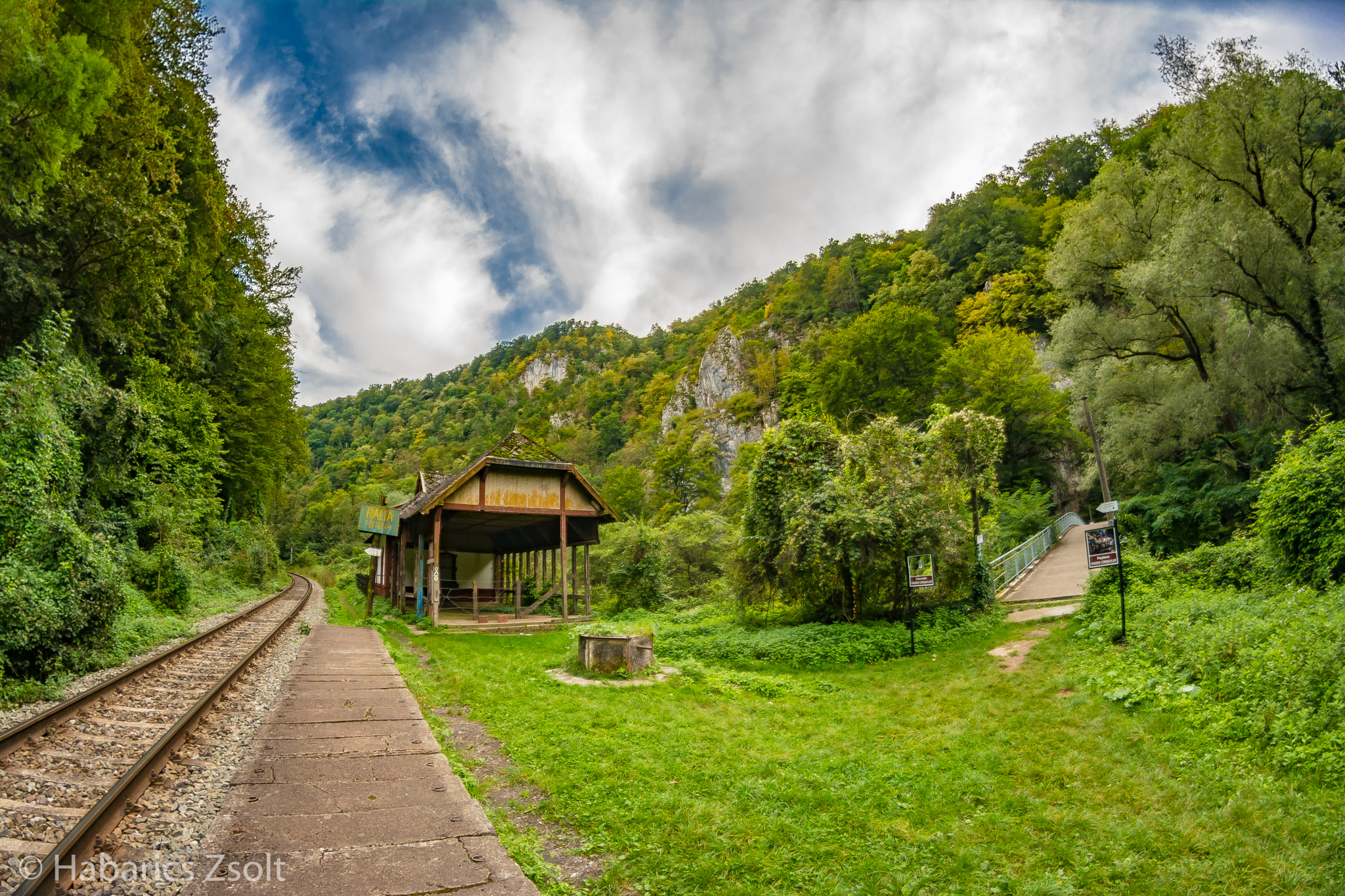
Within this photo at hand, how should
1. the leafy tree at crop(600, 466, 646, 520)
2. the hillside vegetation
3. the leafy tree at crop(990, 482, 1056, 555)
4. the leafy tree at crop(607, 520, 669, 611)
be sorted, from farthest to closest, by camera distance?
the leafy tree at crop(600, 466, 646, 520)
the leafy tree at crop(990, 482, 1056, 555)
the leafy tree at crop(607, 520, 669, 611)
the hillside vegetation

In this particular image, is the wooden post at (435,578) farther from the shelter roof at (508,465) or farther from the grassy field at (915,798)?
the grassy field at (915,798)

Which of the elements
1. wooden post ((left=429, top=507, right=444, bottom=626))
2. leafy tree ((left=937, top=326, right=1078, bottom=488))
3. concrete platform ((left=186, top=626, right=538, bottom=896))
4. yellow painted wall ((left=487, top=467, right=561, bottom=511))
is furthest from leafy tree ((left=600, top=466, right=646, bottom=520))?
concrete platform ((left=186, top=626, right=538, bottom=896))

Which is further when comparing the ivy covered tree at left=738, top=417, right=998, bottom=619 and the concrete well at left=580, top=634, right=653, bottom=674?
the ivy covered tree at left=738, top=417, right=998, bottom=619

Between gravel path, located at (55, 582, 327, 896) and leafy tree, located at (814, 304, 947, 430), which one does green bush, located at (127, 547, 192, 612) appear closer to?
gravel path, located at (55, 582, 327, 896)

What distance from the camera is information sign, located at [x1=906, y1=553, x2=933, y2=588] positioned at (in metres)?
11.4

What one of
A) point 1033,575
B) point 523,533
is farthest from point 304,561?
point 1033,575

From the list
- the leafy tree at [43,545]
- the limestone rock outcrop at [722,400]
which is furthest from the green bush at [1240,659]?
the limestone rock outcrop at [722,400]

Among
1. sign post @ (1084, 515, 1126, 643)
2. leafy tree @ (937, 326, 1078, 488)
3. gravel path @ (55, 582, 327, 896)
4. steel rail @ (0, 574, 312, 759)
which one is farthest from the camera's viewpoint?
leafy tree @ (937, 326, 1078, 488)

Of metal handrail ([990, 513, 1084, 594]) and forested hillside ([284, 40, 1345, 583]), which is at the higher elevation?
forested hillside ([284, 40, 1345, 583])

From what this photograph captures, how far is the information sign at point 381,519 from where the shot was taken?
693 inches

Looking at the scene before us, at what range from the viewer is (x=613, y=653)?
32.7 feet

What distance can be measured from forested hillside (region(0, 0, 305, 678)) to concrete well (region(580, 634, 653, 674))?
23.6ft

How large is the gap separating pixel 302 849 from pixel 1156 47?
27.3m

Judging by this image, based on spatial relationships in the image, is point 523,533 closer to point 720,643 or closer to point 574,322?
point 720,643
